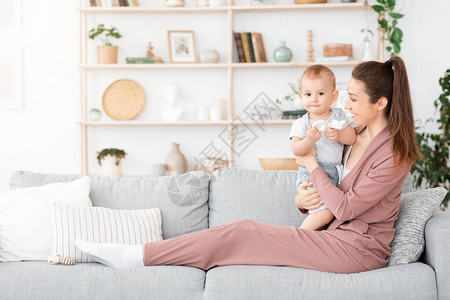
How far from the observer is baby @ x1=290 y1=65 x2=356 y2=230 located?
225 centimetres

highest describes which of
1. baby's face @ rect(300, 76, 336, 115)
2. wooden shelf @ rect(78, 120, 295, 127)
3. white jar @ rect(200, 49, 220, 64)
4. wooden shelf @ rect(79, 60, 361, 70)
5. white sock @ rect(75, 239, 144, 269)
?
white jar @ rect(200, 49, 220, 64)

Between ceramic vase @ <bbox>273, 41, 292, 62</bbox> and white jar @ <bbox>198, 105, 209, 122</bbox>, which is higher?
ceramic vase @ <bbox>273, 41, 292, 62</bbox>

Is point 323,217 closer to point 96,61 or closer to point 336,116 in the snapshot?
point 336,116

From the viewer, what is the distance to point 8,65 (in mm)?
4801

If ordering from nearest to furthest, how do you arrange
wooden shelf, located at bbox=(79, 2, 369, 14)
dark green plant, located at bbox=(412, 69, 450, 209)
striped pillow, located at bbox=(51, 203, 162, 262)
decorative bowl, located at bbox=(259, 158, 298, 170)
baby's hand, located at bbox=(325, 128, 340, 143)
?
baby's hand, located at bbox=(325, 128, 340, 143), striped pillow, located at bbox=(51, 203, 162, 262), decorative bowl, located at bbox=(259, 158, 298, 170), dark green plant, located at bbox=(412, 69, 450, 209), wooden shelf, located at bbox=(79, 2, 369, 14)

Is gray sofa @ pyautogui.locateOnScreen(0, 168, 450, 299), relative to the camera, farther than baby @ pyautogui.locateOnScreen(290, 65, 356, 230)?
No

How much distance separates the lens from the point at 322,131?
225cm

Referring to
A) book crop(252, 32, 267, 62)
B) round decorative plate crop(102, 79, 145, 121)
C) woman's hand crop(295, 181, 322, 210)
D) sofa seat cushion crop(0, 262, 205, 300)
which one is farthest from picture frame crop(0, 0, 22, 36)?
woman's hand crop(295, 181, 322, 210)

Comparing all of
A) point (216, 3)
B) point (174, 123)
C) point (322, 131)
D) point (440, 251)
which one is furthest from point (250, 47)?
point (440, 251)

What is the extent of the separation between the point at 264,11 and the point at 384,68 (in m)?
2.69

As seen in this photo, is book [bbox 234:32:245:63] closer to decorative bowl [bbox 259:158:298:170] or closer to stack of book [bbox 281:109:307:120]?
stack of book [bbox 281:109:307:120]

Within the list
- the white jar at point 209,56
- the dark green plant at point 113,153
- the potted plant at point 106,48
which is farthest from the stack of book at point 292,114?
the potted plant at point 106,48

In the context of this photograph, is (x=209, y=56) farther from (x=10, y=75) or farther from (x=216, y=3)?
(x=10, y=75)

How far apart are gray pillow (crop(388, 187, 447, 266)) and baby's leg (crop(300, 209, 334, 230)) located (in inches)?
11.0
